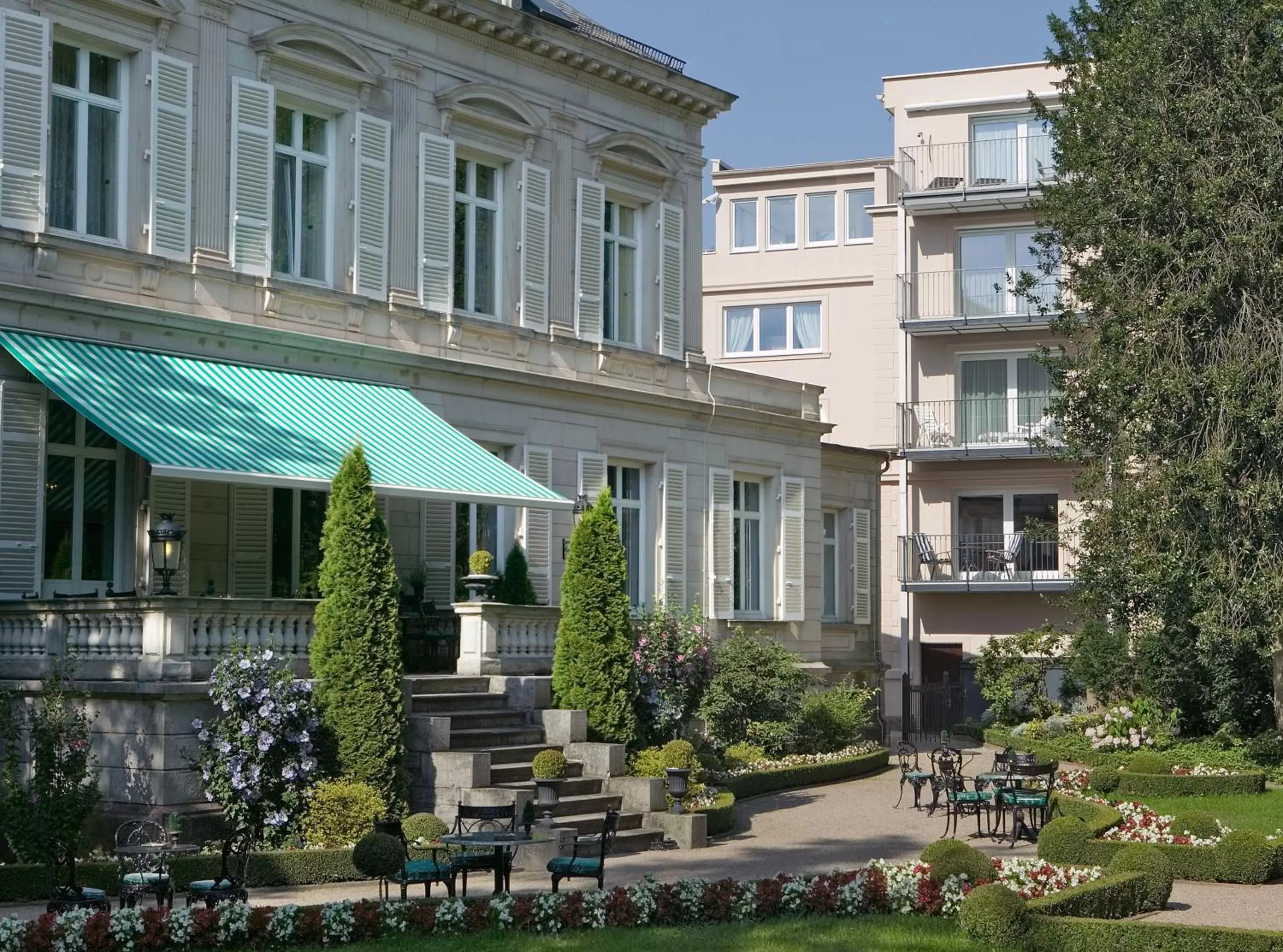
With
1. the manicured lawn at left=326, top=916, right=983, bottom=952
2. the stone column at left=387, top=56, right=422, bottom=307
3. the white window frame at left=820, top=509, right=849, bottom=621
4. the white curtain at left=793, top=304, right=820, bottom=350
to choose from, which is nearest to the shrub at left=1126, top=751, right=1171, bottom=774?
the white window frame at left=820, top=509, right=849, bottom=621

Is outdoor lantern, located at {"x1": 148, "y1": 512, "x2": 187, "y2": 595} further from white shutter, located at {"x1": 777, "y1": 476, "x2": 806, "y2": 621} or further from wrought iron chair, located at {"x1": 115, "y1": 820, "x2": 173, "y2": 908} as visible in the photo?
white shutter, located at {"x1": 777, "y1": 476, "x2": 806, "y2": 621}

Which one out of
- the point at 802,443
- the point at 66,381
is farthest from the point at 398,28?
the point at 802,443

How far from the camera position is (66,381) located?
18.6 m

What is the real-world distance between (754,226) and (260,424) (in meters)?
28.5

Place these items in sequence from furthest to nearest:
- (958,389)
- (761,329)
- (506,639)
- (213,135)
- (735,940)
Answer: (761,329) < (958,389) < (213,135) < (506,639) < (735,940)

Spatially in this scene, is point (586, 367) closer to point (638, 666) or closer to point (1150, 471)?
point (638, 666)

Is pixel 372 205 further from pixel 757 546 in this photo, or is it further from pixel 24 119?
pixel 757 546

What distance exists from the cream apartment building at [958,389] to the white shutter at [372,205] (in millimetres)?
18604

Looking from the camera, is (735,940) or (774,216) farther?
(774,216)

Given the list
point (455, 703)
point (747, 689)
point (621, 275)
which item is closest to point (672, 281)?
point (621, 275)

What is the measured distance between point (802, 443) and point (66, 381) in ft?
51.6

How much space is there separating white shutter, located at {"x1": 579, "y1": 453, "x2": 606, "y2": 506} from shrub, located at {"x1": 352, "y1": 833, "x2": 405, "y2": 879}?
1219cm

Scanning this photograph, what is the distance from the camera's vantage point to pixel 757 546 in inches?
1210

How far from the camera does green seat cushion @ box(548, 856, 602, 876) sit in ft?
48.0
